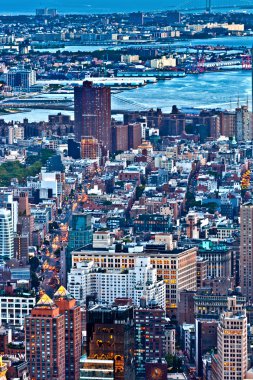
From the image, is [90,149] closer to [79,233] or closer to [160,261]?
[79,233]

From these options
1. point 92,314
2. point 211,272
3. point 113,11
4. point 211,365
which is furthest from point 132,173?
point 113,11

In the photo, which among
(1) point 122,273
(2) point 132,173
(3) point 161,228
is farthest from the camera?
(2) point 132,173

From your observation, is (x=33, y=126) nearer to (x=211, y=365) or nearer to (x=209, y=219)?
(x=209, y=219)

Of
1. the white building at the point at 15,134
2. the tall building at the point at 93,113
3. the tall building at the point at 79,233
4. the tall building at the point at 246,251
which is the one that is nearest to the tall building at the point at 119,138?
the tall building at the point at 93,113

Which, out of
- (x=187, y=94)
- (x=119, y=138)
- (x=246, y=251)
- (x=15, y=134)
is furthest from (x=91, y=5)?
(x=246, y=251)

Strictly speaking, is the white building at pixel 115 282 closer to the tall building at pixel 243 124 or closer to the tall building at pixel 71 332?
the tall building at pixel 71 332

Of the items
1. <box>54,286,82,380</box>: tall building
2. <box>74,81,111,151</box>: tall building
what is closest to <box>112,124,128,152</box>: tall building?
<box>74,81,111,151</box>: tall building
